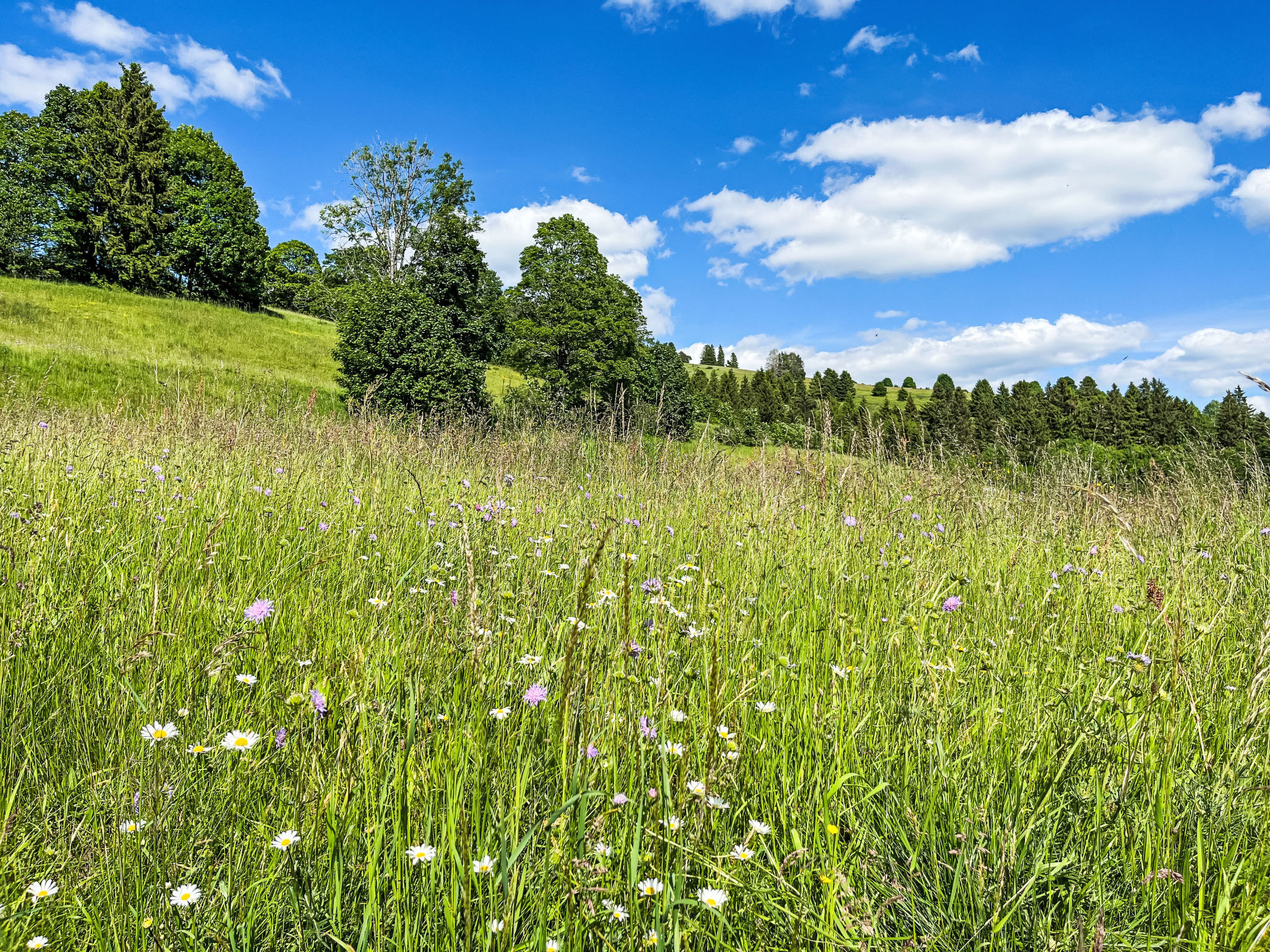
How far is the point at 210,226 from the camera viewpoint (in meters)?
35.1

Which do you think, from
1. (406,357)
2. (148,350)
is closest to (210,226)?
(148,350)

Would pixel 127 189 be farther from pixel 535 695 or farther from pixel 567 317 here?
pixel 535 695

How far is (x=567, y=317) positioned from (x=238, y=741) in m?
22.6

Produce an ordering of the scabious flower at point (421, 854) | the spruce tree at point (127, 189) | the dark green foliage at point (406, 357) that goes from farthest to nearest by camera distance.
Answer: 1. the spruce tree at point (127, 189)
2. the dark green foliage at point (406, 357)
3. the scabious flower at point (421, 854)

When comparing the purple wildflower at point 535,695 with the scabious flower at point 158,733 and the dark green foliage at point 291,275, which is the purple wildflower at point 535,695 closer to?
the scabious flower at point 158,733

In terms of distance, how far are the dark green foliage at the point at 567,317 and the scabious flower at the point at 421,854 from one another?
70.7 ft

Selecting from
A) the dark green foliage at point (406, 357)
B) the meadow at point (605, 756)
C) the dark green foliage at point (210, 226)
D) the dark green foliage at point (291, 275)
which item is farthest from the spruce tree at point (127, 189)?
the meadow at point (605, 756)

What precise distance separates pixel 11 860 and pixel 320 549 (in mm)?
2040

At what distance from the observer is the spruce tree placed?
33.2 m

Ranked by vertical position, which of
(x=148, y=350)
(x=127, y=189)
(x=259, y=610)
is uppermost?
(x=127, y=189)

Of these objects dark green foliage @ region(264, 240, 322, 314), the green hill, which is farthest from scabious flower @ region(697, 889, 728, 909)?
dark green foliage @ region(264, 240, 322, 314)

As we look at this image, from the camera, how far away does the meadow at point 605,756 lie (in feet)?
3.50

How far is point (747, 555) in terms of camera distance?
10.5 feet

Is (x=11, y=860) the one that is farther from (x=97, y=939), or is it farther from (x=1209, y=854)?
(x=1209, y=854)
